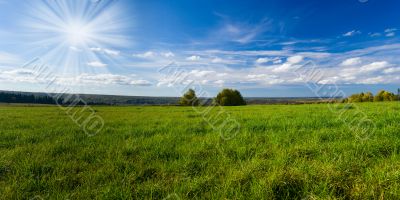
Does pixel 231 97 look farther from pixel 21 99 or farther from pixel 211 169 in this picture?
pixel 211 169

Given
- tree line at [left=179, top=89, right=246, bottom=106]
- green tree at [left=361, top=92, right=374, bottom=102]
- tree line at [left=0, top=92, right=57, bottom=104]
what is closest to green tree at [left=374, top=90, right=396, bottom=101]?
green tree at [left=361, top=92, right=374, bottom=102]

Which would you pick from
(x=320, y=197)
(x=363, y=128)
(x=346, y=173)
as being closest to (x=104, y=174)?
(x=320, y=197)

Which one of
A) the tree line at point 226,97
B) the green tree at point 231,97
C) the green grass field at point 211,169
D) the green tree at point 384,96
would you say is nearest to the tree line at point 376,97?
the green tree at point 384,96

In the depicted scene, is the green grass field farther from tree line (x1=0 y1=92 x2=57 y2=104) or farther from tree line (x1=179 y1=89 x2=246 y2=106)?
tree line (x1=0 y1=92 x2=57 y2=104)

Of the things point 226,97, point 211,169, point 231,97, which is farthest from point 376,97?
point 211,169

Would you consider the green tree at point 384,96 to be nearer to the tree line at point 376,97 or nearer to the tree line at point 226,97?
the tree line at point 376,97

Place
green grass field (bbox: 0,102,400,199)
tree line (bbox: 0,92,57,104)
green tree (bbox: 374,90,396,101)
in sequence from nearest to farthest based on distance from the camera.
Result: green grass field (bbox: 0,102,400,199)
green tree (bbox: 374,90,396,101)
tree line (bbox: 0,92,57,104)

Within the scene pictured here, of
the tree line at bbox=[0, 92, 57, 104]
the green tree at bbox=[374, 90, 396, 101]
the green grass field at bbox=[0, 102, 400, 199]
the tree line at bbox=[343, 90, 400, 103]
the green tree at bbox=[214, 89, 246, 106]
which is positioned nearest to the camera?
the green grass field at bbox=[0, 102, 400, 199]

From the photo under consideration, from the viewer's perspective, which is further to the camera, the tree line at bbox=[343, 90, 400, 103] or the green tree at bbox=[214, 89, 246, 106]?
the green tree at bbox=[214, 89, 246, 106]

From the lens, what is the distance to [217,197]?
3.65 m

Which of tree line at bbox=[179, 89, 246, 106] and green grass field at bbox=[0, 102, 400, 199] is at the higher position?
tree line at bbox=[179, 89, 246, 106]

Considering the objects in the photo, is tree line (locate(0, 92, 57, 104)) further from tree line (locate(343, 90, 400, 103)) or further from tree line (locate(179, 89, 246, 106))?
tree line (locate(343, 90, 400, 103))

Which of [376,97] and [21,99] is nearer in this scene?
[376,97]

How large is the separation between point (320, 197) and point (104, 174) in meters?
3.50
